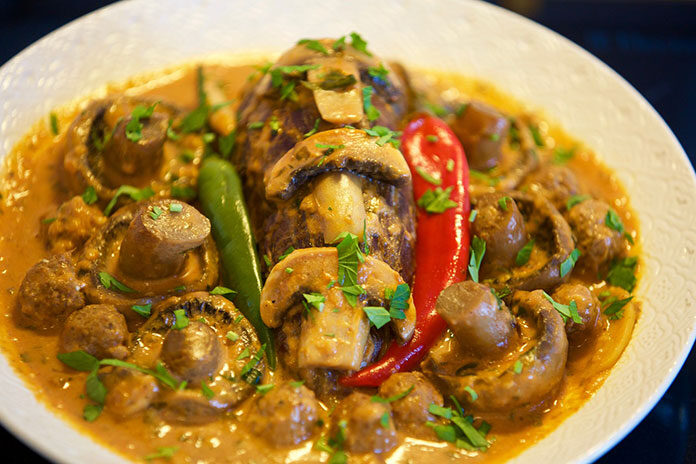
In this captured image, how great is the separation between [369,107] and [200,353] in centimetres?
214

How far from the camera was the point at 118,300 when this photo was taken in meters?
4.40

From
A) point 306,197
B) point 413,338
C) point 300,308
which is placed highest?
point 306,197

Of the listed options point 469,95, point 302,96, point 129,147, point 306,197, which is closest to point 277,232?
point 306,197

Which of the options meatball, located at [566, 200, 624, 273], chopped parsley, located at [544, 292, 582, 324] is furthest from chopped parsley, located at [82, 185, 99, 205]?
meatball, located at [566, 200, 624, 273]

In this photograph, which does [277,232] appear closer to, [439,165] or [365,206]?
[365,206]

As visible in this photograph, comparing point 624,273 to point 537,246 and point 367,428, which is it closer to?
point 537,246

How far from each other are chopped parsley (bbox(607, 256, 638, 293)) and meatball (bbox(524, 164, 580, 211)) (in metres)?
0.61

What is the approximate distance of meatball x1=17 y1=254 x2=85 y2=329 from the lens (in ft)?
14.2

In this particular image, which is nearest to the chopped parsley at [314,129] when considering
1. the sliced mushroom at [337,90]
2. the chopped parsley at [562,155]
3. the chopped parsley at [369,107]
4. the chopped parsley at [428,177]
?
the sliced mushroom at [337,90]

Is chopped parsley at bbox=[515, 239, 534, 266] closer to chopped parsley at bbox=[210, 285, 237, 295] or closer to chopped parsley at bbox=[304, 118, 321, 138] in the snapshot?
chopped parsley at bbox=[304, 118, 321, 138]

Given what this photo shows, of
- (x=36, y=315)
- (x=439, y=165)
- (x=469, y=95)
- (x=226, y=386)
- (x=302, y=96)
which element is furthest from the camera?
(x=469, y=95)

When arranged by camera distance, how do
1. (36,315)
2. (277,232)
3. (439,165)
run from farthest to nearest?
(439,165) < (277,232) < (36,315)

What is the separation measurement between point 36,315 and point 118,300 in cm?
49

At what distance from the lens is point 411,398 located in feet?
13.1
